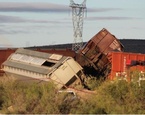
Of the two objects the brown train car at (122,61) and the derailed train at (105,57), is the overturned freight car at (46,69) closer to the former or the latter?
the derailed train at (105,57)

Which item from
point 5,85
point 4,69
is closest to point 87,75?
point 4,69

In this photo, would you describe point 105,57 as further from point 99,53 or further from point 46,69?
point 46,69

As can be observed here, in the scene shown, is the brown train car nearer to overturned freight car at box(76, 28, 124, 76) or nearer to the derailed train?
the derailed train

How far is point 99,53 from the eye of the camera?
23.7m

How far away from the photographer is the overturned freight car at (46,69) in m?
20.6

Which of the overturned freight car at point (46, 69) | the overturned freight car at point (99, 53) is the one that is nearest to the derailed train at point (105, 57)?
the overturned freight car at point (99, 53)

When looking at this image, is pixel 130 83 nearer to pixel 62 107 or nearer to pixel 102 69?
pixel 62 107

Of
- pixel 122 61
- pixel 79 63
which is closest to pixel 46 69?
pixel 79 63

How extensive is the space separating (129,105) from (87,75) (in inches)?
352

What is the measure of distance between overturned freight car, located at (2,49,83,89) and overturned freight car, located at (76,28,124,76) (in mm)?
1389

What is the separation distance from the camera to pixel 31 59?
871 inches

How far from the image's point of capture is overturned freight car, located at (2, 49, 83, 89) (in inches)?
810

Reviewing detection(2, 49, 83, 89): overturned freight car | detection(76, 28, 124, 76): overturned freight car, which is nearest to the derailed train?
detection(76, 28, 124, 76): overturned freight car

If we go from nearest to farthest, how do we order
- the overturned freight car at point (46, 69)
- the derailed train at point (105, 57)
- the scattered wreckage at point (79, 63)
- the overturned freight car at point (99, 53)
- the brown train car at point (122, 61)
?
the overturned freight car at point (46, 69) < the scattered wreckage at point (79, 63) < the brown train car at point (122, 61) < the derailed train at point (105, 57) < the overturned freight car at point (99, 53)
